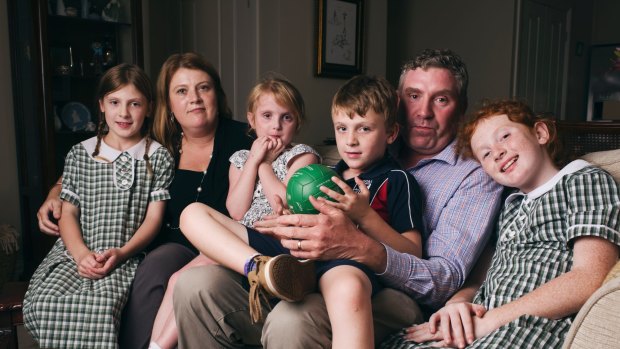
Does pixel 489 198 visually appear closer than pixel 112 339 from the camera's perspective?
Yes

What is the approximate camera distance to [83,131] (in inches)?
156

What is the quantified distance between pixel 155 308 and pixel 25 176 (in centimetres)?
233

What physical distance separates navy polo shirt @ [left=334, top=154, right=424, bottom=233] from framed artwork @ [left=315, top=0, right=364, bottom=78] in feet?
9.34

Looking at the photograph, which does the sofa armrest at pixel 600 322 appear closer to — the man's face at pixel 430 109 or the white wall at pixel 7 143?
the man's face at pixel 430 109

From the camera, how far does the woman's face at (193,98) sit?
7.55ft

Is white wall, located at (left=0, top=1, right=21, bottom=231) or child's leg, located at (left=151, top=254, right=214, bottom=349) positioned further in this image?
white wall, located at (left=0, top=1, right=21, bottom=231)

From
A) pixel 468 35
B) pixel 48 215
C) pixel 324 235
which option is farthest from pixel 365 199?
pixel 468 35

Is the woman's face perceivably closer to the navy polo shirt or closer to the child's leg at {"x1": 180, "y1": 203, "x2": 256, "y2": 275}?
the child's leg at {"x1": 180, "y1": 203, "x2": 256, "y2": 275}

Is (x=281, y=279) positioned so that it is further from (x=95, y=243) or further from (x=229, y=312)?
(x=95, y=243)

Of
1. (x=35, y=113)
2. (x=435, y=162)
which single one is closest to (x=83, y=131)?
(x=35, y=113)

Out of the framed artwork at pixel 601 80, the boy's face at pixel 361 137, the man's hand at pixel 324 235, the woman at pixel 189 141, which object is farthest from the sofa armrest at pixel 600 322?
the framed artwork at pixel 601 80

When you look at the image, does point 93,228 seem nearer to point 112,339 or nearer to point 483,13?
point 112,339

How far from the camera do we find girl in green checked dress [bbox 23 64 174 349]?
1.95 meters

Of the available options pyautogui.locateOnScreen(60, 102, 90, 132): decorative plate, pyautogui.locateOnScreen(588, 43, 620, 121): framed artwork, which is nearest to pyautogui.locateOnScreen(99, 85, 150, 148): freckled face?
pyautogui.locateOnScreen(60, 102, 90, 132): decorative plate
